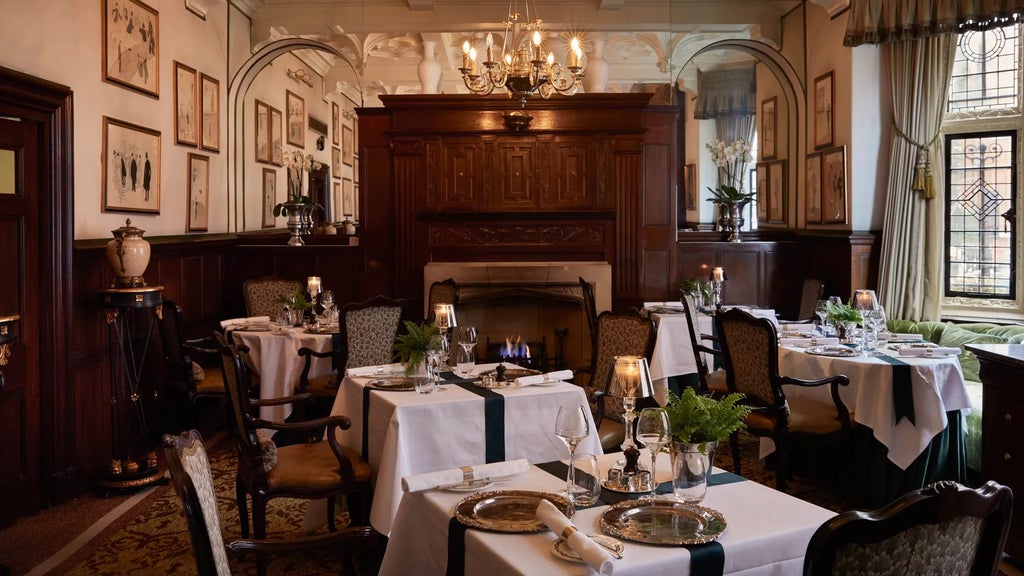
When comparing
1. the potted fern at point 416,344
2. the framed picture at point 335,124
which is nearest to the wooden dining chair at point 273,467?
the potted fern at point 416,344

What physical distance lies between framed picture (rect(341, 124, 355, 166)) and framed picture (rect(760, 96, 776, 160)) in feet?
22.9

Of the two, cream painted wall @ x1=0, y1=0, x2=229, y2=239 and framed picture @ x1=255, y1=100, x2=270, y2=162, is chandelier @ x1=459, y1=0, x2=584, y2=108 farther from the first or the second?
framed picture @ x1=255, y1=100, x2=270, y2=162

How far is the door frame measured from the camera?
527 cm

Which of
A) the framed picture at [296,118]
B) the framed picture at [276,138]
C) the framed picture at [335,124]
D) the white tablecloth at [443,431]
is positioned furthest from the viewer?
the framed picture at [335,124]

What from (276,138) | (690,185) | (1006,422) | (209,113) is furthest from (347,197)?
(1006,422)

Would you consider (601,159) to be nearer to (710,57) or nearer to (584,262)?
(584,262)

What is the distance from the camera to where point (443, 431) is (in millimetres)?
3918

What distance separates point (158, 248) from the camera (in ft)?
23.4

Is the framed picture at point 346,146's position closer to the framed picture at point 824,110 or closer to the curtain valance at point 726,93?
the curtain valance at point 726,93

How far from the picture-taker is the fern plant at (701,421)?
232cm

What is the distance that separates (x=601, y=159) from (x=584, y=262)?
1130mm

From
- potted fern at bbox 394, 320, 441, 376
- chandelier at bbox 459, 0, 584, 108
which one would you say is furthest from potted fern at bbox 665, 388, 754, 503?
chandelier at bbox 459, 0, 584, 108

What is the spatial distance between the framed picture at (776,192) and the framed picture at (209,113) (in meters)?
6.47

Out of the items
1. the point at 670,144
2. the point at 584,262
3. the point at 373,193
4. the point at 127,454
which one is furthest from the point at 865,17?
the point at 127,454
